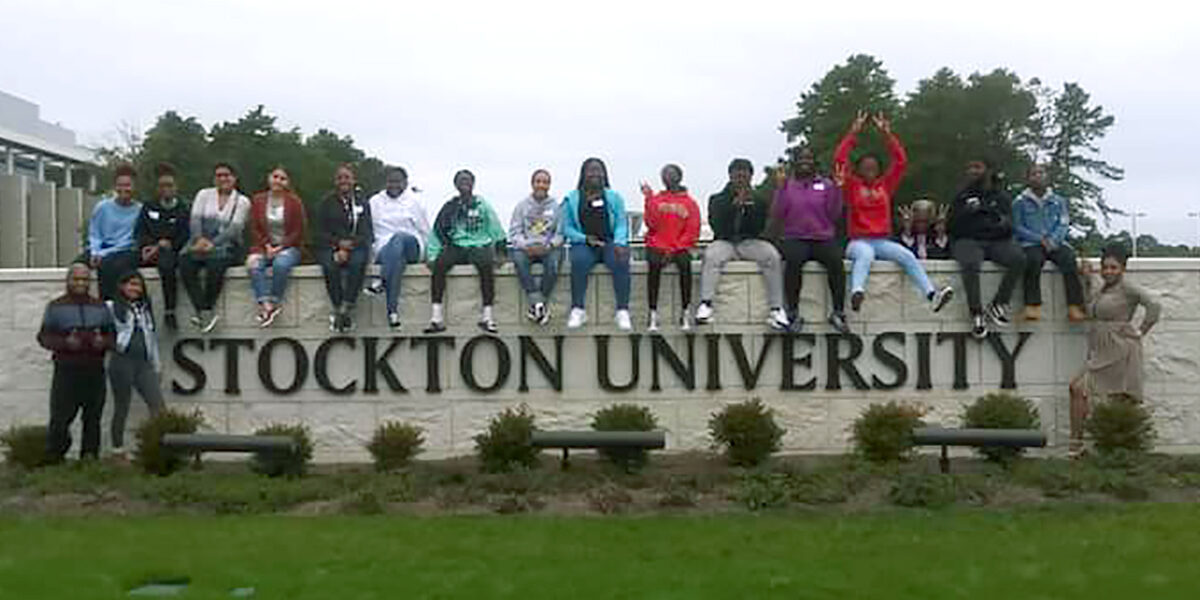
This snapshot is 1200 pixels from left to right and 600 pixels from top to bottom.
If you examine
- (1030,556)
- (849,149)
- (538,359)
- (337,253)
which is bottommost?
(1030,556)

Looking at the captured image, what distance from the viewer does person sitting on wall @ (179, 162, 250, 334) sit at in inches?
556

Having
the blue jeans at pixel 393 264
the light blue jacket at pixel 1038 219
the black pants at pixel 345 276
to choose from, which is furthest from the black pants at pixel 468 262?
the light blue jacket at pixel 1038 219

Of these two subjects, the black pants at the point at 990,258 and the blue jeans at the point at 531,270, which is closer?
the black pants at the point at 990,258

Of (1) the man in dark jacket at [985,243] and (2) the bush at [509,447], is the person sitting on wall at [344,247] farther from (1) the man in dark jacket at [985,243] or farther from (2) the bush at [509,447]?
(1) the man in dark jacket at [985,243]

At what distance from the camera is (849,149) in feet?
45.9

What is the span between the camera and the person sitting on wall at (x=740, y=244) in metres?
13.9

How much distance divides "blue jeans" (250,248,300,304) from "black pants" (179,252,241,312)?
0.30 meters

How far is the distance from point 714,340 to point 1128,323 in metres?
3.71

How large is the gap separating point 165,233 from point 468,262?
2.89m

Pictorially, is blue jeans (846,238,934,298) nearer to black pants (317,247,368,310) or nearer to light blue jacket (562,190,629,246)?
light blue jacket (562,190,629,246)

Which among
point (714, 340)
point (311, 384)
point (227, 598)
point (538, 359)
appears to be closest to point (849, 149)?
point (714, 340)

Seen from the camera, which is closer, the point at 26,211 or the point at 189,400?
the point at 189,400

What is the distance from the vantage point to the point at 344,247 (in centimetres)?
1396

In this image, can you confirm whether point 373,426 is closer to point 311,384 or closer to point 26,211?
point 311,384
